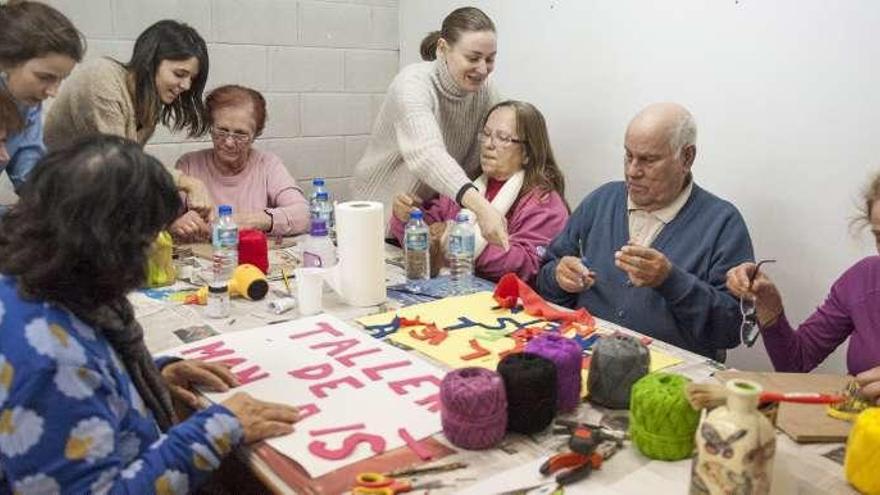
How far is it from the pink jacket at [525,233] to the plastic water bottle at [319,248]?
20.9 inches

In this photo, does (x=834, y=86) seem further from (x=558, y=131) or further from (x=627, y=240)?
(x=558, y=131)

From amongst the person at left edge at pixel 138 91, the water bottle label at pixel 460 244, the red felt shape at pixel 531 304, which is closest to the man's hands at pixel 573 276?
the red felt shape at pixel 531 304

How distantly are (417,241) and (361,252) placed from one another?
0.30 m

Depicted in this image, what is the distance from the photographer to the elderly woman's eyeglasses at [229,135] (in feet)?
8.98

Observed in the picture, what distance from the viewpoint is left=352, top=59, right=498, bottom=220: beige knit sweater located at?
7.95 ft

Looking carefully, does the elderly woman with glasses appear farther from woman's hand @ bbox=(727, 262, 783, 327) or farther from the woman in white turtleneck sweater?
woman's hand @ bbox=(727, 262, 783, 327)

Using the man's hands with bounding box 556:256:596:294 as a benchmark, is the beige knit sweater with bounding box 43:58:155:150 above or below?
above

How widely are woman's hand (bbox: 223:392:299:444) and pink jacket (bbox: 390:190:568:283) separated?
1212mm

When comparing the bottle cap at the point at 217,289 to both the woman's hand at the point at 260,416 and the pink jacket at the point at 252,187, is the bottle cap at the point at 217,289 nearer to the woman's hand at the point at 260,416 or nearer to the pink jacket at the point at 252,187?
the woman's hand at the point at 260,416

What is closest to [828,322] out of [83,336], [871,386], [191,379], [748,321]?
[748,321]

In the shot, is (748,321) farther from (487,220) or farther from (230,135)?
(230,135)

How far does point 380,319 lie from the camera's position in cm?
174

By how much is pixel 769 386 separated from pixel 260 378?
0.96 m

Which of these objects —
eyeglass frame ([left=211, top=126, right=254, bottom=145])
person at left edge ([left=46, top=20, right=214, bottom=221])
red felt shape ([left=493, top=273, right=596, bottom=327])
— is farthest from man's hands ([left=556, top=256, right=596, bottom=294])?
eyeglass frame ([left=211, top=126, right=254, bottom=145])
